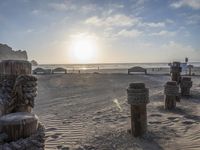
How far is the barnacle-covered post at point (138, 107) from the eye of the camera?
6.56 m

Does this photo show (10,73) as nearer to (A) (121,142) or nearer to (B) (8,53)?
(A) (121,142)

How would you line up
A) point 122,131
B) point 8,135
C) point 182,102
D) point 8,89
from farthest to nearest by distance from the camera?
point 182,102, point 122,131, point 8,89, point 8,135

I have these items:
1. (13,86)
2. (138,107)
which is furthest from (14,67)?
(138,107)

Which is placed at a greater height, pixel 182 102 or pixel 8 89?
pixel 8 89

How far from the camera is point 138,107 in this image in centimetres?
659

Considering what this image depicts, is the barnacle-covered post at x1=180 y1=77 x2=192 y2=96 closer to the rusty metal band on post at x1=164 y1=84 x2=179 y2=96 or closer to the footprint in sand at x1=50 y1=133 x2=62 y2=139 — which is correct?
the rusty metal band on post at x1=164 y1=84 x2=179 y2=96

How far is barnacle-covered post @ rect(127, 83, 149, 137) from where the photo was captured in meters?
6.56

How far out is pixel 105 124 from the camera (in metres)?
7.98

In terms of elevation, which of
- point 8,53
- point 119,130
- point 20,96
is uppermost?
point 8,53

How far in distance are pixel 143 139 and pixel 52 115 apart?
15.7 feet

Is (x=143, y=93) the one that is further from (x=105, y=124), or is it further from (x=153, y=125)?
(x=105, y=124)

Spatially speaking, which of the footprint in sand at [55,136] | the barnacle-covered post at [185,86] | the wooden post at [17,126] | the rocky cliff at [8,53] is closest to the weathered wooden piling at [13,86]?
the wooden post at [17,126]

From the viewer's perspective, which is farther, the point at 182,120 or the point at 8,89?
the point at 182,120

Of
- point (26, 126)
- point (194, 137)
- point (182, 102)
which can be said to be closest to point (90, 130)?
point (194, 137)
